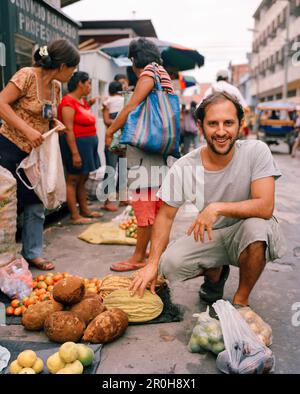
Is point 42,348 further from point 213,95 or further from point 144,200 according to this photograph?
point 213,95

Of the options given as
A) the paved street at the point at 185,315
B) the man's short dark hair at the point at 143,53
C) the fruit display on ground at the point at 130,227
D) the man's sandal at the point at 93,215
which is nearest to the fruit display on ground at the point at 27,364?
the paved street at the point at 185,315

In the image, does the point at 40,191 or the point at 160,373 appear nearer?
the point at 160,373

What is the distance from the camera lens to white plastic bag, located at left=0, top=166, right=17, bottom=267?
→ 3264 mm

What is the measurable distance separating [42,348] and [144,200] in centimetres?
166

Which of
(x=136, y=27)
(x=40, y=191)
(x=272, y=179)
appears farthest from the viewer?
(x=136, y=27)

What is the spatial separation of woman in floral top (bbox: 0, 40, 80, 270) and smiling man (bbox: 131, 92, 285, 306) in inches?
55.6

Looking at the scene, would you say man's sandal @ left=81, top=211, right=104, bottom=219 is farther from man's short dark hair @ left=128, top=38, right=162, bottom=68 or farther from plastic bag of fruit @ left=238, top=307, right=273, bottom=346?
plastic bag of fruit @ left=238, top=307, right=273, bottom=346

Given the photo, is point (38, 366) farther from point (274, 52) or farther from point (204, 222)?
point (274, 52)

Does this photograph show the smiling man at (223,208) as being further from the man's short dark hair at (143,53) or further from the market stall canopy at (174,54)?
the market stall canopy at (174,54)

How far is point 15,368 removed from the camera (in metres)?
2.22

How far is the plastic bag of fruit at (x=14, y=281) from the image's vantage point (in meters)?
3.26

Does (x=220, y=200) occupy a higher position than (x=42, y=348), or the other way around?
(x=220, y=200)
